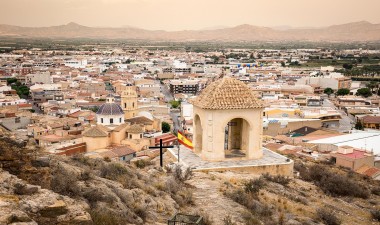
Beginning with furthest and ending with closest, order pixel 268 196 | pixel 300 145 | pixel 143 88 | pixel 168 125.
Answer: pixel 143 88 < pixel 168 125 < pixel 300 145 < pixel 268 196

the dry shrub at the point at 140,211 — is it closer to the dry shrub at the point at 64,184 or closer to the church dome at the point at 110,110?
the dry shrub at the point at 64,184

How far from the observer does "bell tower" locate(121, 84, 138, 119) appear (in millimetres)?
41878

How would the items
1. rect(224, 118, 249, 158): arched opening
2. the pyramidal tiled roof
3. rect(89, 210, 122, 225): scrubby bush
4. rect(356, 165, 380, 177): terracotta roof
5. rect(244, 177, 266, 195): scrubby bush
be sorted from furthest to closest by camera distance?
rect(356, 165, 380, 177): terracotta roof
rect(224, 118, 249, 158): arched opening
the pyramidal tiled roof
rect(244, 177, 266, 195): scrubby bush
rect(89, 210, 122, 225): scrubby bush

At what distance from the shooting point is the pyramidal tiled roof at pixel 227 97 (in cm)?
1408

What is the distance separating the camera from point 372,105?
199 feet

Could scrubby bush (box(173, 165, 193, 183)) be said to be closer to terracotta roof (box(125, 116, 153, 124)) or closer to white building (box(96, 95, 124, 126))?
white building (box(96, 95, 124, 126))

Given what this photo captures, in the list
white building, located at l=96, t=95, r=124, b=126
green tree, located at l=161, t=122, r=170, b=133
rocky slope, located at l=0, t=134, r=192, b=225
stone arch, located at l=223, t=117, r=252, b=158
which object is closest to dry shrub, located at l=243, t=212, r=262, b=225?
rocky slope, located at l=0, t=134, r=192, b=225

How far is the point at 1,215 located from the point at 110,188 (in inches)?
127

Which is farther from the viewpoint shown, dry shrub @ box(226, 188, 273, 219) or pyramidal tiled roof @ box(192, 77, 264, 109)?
pyramidal tiled roof @ box(192, 77, 264, 109)

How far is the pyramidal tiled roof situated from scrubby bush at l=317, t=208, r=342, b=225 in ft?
15.9

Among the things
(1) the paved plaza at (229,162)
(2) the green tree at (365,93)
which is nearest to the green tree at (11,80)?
(2) the green tree at (365,93)

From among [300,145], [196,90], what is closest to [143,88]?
[196,90]

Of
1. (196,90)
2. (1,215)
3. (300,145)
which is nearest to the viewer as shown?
(1,215)

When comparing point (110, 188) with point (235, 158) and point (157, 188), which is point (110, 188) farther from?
point (235, 158)
